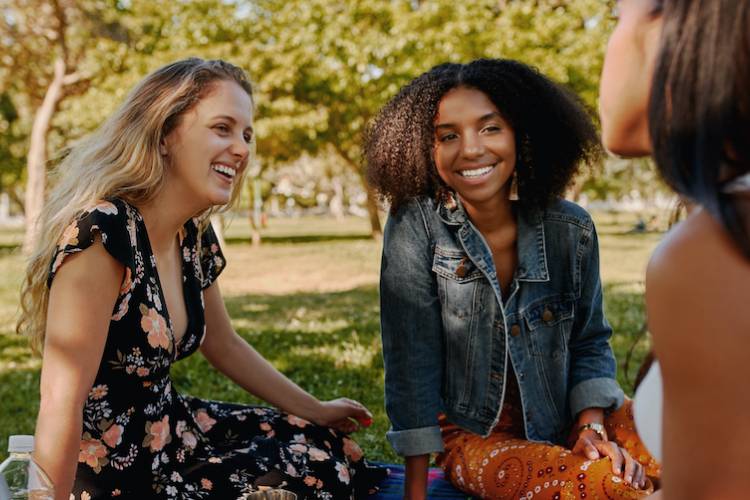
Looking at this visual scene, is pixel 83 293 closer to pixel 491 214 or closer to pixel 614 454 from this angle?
pixel 491 214

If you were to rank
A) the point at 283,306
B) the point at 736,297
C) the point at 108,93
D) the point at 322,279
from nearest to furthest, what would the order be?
the point at 736,297, the point at 283,306, the point at 322,279, the point at 108,93

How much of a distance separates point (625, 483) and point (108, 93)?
21.6 m

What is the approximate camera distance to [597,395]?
3.16m

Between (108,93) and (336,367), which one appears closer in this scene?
(336,367)

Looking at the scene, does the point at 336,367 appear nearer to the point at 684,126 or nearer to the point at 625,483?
the point at 625,483

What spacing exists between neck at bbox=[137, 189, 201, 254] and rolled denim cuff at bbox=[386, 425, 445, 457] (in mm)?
1196

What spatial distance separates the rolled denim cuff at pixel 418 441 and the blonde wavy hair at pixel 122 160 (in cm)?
133

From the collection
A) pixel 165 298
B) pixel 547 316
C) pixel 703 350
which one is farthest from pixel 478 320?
pixel 703 350

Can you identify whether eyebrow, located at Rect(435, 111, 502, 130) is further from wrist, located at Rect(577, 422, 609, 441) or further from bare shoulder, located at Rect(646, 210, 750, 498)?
bare shoulder, located at Rect(646, 210, 750, 498)

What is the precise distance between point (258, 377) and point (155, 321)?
85cm

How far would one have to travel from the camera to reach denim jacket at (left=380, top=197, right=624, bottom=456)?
3.08 m

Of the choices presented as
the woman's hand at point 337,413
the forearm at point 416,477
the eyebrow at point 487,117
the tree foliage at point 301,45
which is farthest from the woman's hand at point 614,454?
the tree foliage at point 301,45

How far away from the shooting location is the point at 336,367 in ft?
21.8

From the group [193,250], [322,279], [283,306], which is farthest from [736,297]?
[322,279]
